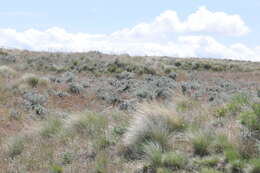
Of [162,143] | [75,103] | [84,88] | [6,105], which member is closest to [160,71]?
[84,88]

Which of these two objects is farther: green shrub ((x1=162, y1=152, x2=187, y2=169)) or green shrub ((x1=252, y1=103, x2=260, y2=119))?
green shrub ((x1=252, y1=103, x2=260, y2=119))

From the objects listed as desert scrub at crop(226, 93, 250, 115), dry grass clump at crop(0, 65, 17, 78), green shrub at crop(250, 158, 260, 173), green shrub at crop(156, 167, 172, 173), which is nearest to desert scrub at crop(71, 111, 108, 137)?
green shrub at crop(156, 167, 172, 173)

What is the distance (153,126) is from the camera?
532 cm

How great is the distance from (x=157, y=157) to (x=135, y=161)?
1.56 ft

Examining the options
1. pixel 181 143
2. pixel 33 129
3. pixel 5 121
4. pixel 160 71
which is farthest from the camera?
pixel 160 71

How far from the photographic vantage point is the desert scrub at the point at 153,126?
17.0 ft

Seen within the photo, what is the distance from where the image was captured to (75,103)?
12609 millimetres

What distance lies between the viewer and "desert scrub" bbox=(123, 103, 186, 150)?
5.19 meters

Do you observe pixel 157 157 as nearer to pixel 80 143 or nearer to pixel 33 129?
pixel 80 143

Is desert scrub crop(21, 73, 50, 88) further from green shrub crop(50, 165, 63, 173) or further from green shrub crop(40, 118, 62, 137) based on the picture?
green shrub crop(50, 165, 63, 173)

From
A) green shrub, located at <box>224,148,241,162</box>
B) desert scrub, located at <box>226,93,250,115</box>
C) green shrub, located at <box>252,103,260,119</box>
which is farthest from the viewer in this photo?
desert scrub, located at <box>226,93,250,115</box>

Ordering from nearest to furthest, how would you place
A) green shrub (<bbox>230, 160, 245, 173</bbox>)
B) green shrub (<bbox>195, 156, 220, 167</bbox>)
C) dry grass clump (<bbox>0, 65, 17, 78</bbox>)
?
green shrub (<bbox>230, 160, 245, 173</bbox>) < green shrub (<bbox>195, 156, 220, 167</bbox>) < dry grass clump (<bbox>0, 65, 17, 78</bbox>)

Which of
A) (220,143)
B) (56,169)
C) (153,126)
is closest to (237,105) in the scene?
(220,143)

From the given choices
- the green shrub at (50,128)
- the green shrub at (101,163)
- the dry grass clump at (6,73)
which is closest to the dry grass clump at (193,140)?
the green shrub at (101,163)
